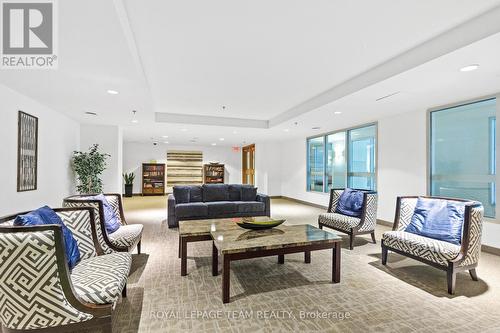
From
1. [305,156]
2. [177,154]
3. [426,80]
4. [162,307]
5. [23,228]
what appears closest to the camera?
[23,228]

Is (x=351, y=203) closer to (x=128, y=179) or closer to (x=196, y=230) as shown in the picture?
(x=196, y=230)

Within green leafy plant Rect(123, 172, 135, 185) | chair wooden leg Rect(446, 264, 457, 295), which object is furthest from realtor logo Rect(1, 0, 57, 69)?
green leafy plant Rect(123, 172, 135, 185)

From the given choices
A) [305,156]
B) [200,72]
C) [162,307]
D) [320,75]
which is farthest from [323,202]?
[162,307]

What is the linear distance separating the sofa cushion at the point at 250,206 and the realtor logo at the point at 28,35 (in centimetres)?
398

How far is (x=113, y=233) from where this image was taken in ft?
9.87

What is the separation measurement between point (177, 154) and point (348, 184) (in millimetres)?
8055

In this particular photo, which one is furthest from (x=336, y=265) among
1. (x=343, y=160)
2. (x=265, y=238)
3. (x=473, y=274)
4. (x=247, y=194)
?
(x=343, y=160)

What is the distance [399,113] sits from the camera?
5168 mm

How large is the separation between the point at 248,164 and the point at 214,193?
594cm

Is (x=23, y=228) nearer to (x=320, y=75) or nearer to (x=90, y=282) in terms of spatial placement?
(x=90, y=282)

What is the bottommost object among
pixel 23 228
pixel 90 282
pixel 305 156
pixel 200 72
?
pixel 90 282

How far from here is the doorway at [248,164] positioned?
10.9 m

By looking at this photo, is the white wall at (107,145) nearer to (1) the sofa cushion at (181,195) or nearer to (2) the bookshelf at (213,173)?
(1) the sofa cushion at (181,195)

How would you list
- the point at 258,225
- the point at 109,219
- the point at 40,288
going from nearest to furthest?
the point at 40,288 → the point at 258,225 → the point at 109,219
